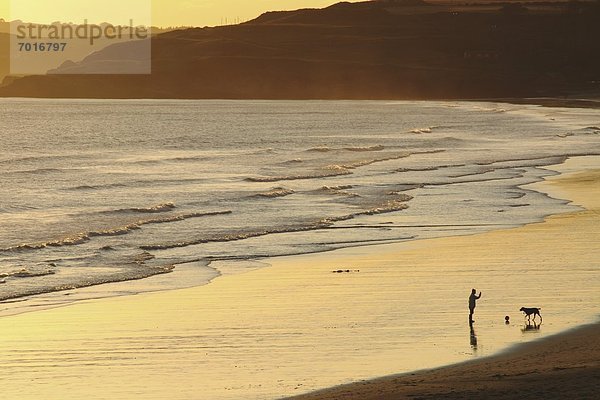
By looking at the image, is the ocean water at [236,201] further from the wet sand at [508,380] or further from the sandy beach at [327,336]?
the wet sand at [508,380]

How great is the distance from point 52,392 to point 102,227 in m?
19.5

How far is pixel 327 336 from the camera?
56.6 feet

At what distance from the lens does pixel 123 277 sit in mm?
24047

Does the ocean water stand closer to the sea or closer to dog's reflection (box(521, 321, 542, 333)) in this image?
the sea

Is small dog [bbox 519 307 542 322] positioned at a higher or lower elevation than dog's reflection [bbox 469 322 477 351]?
higher

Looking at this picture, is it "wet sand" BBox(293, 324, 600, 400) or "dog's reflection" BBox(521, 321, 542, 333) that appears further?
"dog's reflection" BBox(521, 321, 542, 333)

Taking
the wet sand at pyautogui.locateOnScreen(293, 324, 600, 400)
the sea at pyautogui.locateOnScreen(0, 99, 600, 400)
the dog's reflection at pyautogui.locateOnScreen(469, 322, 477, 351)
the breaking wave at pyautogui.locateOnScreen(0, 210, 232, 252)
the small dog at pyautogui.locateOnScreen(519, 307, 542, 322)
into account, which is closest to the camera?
the wet sand at pyautogui.locateOnScreen(293, 324, 600, 400)

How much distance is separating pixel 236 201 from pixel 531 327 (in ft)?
80.4

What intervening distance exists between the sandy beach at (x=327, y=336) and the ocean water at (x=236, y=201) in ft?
8.77

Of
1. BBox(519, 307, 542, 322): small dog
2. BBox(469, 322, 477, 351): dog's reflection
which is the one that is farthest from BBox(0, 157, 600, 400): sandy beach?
BBox(519, 307, 542, 322): small dog

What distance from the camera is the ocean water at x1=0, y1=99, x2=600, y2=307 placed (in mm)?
26766

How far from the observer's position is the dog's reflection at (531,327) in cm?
1736

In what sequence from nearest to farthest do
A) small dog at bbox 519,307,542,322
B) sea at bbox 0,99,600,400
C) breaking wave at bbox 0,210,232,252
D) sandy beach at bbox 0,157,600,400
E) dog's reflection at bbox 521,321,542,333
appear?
1. sandy beach at bbox 0,157,600,400
2. sea at bbox 0,99,600,400
3. dog's reflection at bbox 521,321,542,333
4. small dog at bbox 519,307,542,322
5. breaking wave at bbox 0,210,232,252

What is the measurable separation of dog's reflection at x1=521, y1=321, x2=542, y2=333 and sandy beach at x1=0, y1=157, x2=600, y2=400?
6cm
